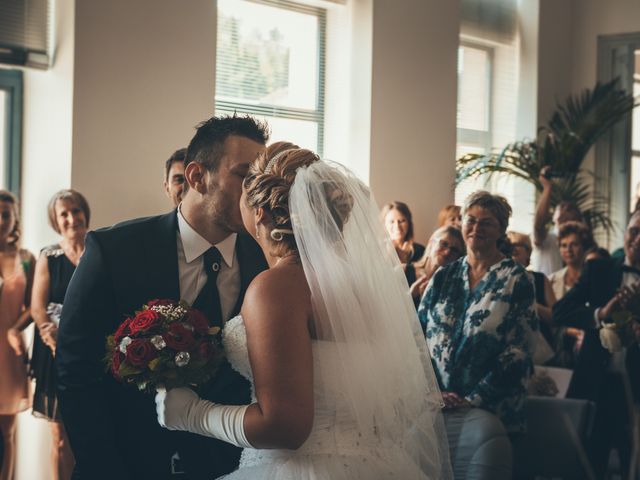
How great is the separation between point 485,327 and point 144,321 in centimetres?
206

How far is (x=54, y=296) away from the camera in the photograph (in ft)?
15.0

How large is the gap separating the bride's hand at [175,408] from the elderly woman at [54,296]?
8.12 ft

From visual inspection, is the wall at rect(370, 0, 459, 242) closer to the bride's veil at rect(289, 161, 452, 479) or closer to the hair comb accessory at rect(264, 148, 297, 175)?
the bride's veil at rect(289, 161, 452, 479)

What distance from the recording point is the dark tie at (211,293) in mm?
2424

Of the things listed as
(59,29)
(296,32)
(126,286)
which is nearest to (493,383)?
(126,286)

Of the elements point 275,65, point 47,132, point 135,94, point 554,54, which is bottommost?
point 47,132

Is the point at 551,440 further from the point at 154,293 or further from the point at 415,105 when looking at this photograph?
the point at 415,105

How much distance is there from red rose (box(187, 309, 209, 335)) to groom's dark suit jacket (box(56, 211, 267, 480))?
193 mm

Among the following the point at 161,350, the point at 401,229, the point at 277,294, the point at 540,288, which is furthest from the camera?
the point at 401,229

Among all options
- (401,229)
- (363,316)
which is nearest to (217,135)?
(363,316)

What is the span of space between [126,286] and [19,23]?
128 inches

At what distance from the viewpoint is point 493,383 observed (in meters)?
3.79

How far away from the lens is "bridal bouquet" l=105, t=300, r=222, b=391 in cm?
213

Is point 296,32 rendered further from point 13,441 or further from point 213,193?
point 213,193
